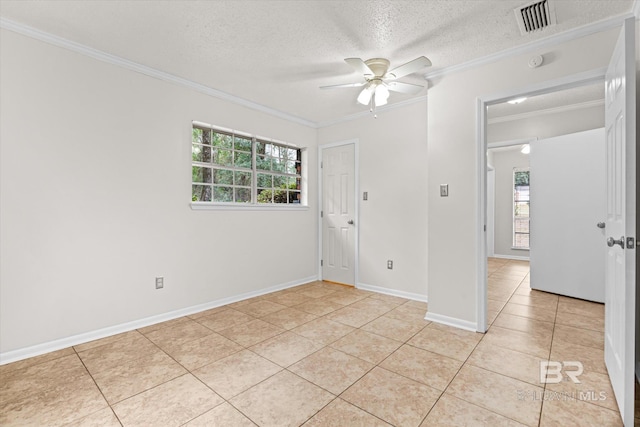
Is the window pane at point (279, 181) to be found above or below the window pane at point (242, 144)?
below

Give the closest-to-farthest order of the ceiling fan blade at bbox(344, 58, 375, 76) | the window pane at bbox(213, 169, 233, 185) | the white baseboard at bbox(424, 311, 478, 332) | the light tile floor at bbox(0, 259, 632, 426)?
the light tile floor at bbox(0, 259, 632, 426), the ceiling fan blade at bbox(344, 58, 375, 76), the white baseboard at bbox(424, 311, 478, 332), the window pane at bbox(213, 169, 233, 185)

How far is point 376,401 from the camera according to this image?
1.80 m

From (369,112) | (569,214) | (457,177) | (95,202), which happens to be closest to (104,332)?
(95,202)

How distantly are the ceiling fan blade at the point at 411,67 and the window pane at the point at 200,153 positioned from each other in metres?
2.18

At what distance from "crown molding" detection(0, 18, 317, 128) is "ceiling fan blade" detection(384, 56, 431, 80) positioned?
1.91m

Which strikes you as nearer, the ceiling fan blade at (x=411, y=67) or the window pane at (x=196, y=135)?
the ceiling fan blade at (x=411, y=67)

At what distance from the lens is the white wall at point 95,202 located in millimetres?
2314

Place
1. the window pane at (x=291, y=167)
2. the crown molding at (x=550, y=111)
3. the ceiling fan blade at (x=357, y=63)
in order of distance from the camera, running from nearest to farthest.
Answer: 1. the ceiling fan blade at (x=357, y=63)
2. the crown molding at (x=550, y=111)
3. the window pane at (x=291, y=167)

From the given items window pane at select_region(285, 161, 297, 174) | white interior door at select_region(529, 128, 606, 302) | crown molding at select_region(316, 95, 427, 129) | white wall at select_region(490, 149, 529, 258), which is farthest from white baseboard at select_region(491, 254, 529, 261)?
window pane at select_region(285, 161, 297, 174)

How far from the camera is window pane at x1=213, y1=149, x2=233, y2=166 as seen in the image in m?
3.70

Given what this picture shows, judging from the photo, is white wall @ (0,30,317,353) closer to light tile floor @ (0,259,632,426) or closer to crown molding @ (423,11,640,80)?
light tile floor @ (0,259,632,426)

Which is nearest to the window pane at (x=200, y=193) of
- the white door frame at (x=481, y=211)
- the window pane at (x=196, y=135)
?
the window pane at (x=196, y=135)

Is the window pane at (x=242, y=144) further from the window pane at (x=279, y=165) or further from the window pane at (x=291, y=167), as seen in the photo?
the window pane at (x=291, y=167)

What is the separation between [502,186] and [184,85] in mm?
6853
